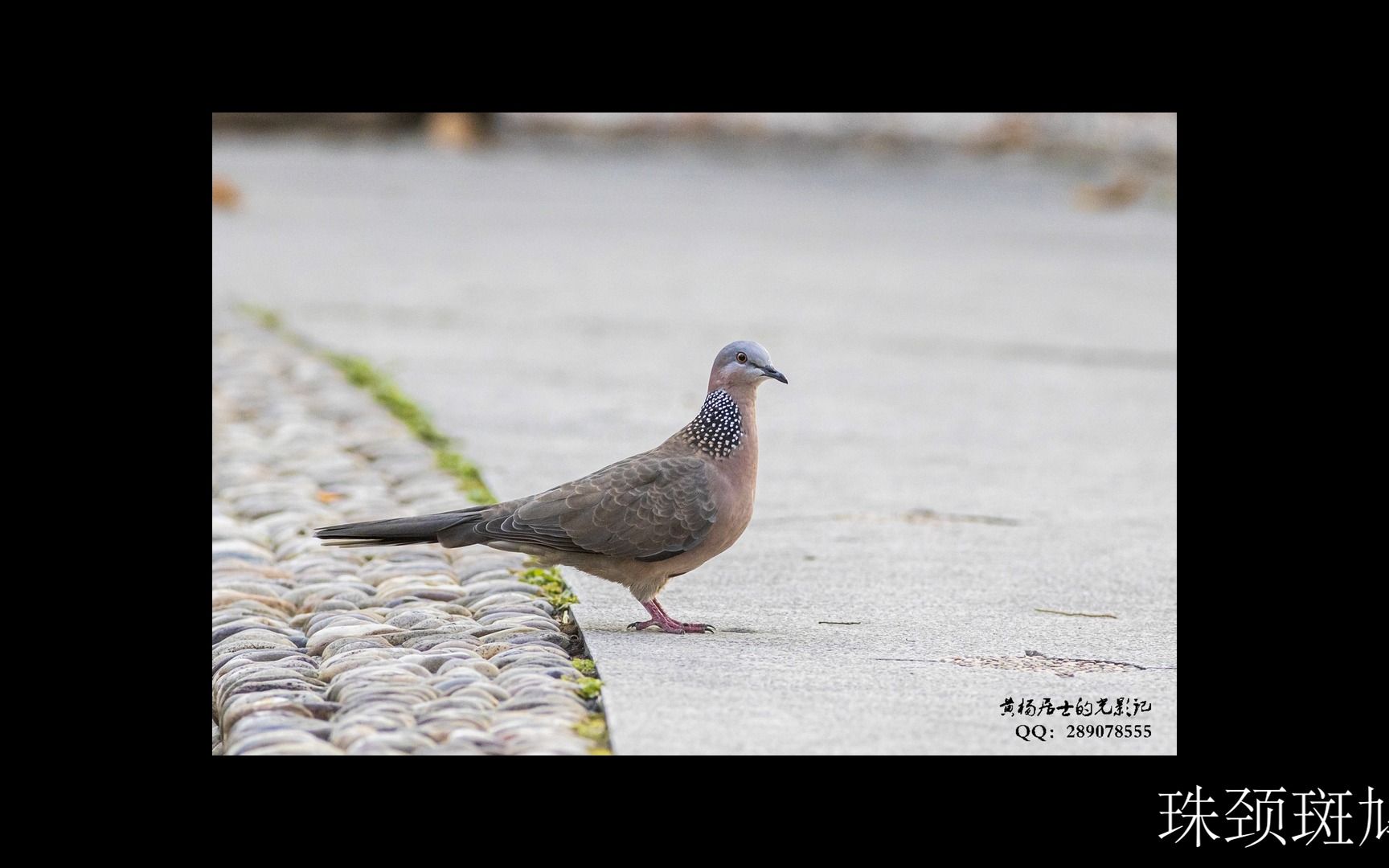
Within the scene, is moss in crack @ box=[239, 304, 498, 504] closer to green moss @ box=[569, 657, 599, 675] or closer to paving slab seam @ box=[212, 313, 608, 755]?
paving slab seam @ box=[212, 313, 608, 755]

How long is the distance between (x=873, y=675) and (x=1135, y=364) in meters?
6.95

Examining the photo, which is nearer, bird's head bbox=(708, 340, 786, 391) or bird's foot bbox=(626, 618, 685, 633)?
bird's foot bbox=(626, 618, 685, 633)

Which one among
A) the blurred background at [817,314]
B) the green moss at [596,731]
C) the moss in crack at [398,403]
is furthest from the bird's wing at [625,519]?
the moss in crack at [398,403]

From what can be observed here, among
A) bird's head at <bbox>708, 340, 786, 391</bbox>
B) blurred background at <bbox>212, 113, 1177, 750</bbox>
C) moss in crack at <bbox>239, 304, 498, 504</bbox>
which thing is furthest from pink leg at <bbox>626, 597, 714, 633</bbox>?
moss in crack at <bbox>239, 304, 498, 504</bbox>

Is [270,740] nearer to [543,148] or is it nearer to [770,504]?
[770,504]

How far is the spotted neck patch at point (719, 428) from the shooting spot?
5473 mm

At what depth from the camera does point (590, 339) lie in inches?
449

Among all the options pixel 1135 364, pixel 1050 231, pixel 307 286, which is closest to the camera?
pixel 1135 364

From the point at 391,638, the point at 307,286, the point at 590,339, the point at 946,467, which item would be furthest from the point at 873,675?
the point at 307,286

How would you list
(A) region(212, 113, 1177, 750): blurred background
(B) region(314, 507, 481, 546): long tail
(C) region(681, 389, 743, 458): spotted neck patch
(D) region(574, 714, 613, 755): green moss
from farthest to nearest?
(A) region(212, 113, 1177, 750): blurred background, (C) region(681, 389, 743, 458): spotted neck patch, (B) region(314, 507, 481, 546): long tail, (D) region(574, 714, 613, 755): green moss

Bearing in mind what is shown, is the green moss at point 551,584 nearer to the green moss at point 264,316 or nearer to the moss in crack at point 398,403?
the moss in crack at point 398,403

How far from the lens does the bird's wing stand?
526 centimetres

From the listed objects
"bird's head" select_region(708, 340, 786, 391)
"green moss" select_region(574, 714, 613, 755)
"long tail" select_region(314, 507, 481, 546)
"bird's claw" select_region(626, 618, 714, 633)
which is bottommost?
"green moss" select_region(574, 714, 613, 755)

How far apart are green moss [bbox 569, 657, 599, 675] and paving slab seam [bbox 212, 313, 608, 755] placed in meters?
0.02
